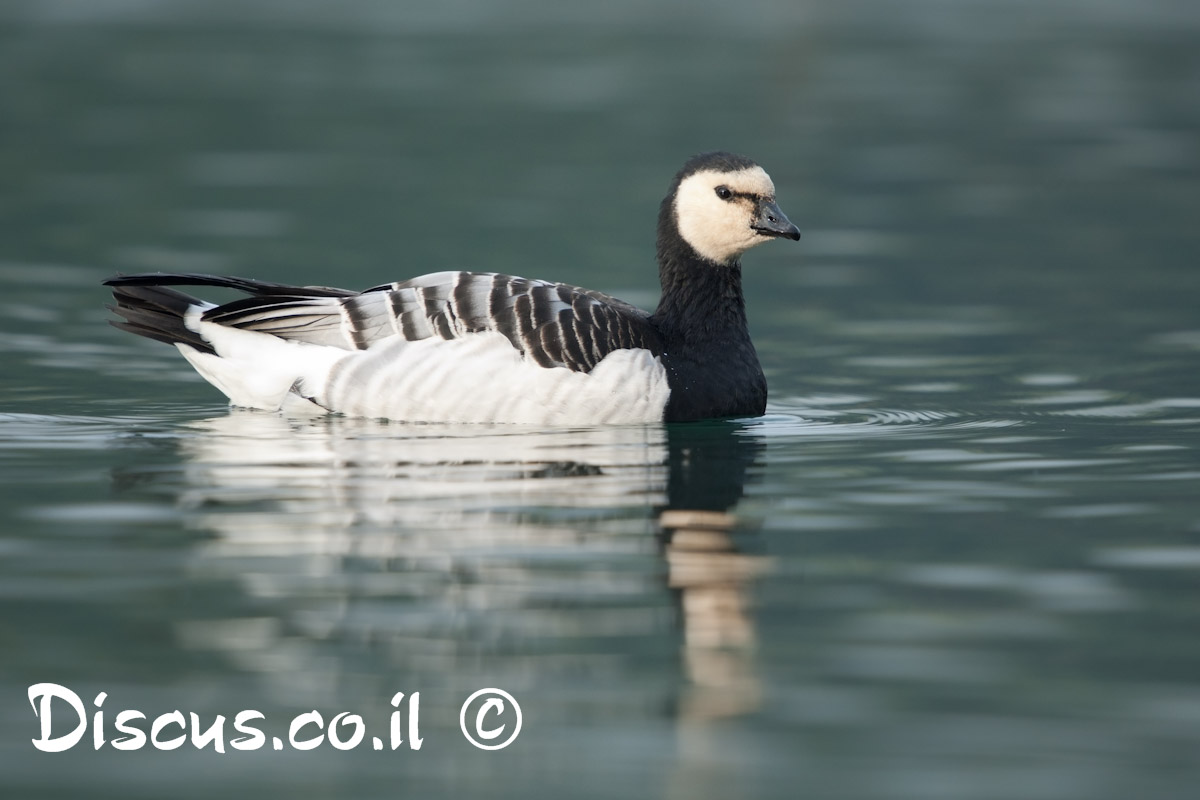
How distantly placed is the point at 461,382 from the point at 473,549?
369 centimetres

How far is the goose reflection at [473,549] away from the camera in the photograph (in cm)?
837

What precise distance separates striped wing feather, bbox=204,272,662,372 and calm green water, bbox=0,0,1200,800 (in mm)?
650

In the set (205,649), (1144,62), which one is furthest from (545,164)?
(205,649)

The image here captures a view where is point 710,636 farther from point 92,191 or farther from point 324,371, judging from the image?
point 92,191

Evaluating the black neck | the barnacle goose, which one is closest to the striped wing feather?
the barnacle goose

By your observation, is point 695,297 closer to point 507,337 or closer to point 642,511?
point 507,337

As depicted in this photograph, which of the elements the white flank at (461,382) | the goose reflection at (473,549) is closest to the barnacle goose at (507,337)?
the white flank at (461,382)

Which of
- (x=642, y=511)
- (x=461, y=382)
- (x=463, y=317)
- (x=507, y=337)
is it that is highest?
(x=463, y=317)

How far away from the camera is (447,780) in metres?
7.10

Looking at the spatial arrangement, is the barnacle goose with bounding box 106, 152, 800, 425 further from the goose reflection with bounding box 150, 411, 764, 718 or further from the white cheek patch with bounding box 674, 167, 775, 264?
the goose reflection with bounding box 150, 411, 764, 718

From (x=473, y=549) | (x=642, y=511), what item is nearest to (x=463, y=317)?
(x=642, y=511)

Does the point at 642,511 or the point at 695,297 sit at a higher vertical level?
the point at 695,297

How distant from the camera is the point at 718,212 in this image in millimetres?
14391

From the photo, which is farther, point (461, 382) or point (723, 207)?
point (723, 207)
